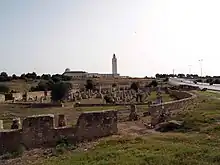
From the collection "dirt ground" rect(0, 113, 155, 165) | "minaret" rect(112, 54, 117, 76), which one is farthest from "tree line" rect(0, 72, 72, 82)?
Result: "dirt ground" rect(0, 113, 155, 165)

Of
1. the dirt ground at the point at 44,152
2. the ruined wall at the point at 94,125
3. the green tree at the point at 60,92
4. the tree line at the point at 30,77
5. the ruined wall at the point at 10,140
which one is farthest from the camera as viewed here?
the tree line at the point at 30,77

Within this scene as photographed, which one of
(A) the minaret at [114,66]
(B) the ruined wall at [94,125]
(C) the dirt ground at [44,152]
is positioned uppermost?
(A) the minaret at [114,66]

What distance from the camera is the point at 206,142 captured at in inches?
555

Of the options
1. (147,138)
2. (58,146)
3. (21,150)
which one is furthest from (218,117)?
(21,150)

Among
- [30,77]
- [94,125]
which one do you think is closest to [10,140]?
[94,125]

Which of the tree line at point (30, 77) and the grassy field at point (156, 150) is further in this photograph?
the tree line at point (30, 77)

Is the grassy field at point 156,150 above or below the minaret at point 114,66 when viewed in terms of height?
below

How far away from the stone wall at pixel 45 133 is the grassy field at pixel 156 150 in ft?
3.05

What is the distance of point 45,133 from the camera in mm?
15812

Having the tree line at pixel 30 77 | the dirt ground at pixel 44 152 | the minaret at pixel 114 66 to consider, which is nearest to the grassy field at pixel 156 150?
the dirt ground at pixel 44 152

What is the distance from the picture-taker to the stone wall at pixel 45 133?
15.7 metres

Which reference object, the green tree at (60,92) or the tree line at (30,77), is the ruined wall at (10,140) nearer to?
the green tree at (60,92)

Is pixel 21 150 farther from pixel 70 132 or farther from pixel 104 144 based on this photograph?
pixel 104 144

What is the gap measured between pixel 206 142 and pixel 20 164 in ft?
23.2
